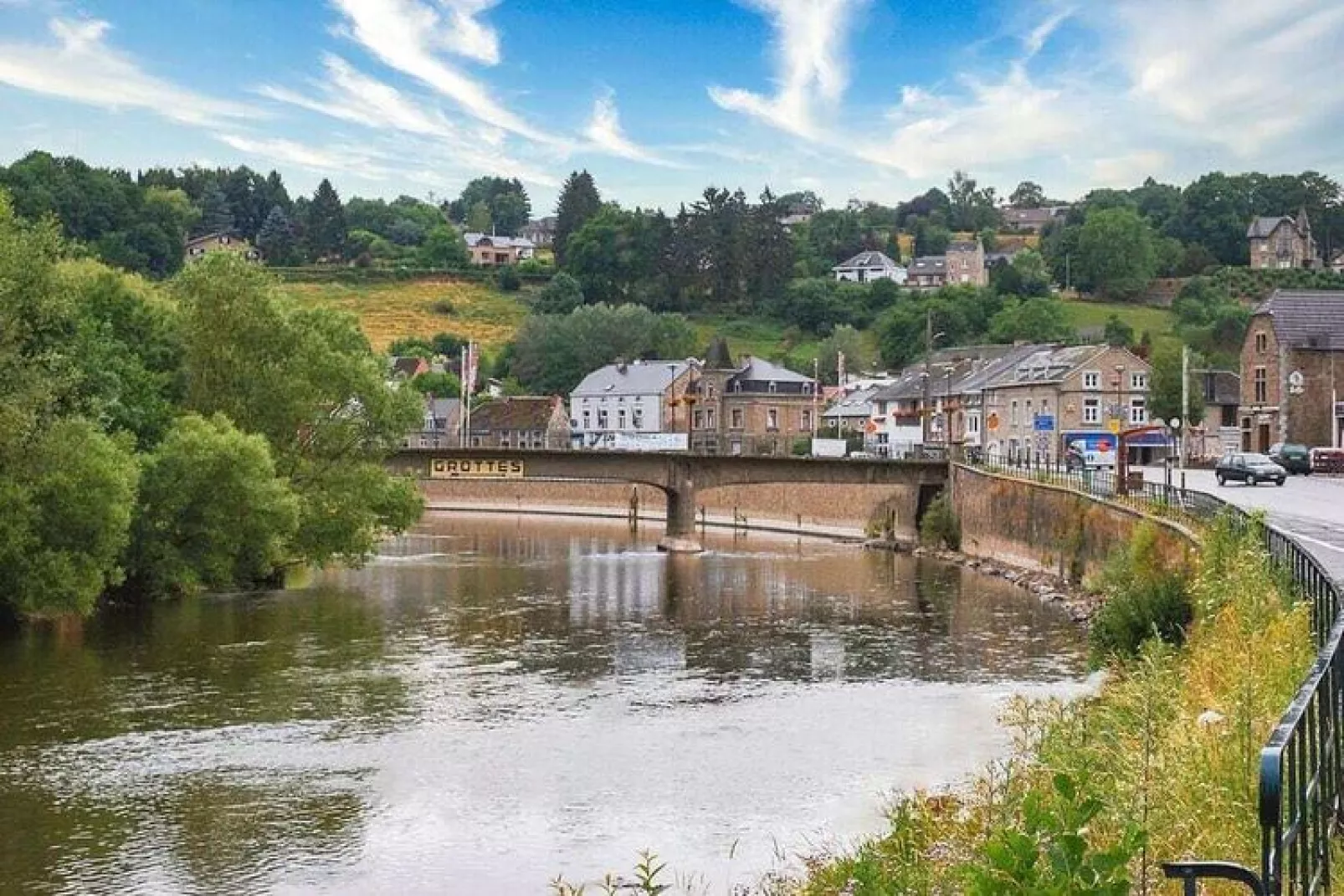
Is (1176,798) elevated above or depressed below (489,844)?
above

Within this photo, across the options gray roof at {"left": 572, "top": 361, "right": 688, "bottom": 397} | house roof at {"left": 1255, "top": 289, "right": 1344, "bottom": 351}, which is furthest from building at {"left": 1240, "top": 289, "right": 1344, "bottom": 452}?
gray roof at {"left": 572, "top": 361, "right": 688, "bottom": 397}

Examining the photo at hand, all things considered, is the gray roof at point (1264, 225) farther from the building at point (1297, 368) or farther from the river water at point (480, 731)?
the river water at point (480, 731)

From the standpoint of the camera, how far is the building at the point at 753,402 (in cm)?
12431

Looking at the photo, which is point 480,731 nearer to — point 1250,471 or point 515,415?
point 1250,471

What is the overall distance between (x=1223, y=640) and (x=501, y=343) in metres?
157

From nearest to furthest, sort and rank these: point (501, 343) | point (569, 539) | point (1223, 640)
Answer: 1. point (1223, 640)
2. point (569, 539)
3. point (501, 343)

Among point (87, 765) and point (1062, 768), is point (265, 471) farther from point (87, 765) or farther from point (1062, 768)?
point (1062, 768)

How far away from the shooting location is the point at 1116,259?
178 metres

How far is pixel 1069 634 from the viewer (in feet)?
140

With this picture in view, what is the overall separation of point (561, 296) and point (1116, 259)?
210 feet

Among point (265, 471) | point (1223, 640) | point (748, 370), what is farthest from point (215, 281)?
point (748, 370)

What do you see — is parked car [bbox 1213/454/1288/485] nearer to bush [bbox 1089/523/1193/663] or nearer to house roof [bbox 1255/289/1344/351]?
house roof [bbox 1255/289/1344/351]

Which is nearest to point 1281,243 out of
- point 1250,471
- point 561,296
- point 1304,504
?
point 561,296

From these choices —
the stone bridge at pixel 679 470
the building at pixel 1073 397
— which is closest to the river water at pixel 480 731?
the stone bridge at pixel 679 470
